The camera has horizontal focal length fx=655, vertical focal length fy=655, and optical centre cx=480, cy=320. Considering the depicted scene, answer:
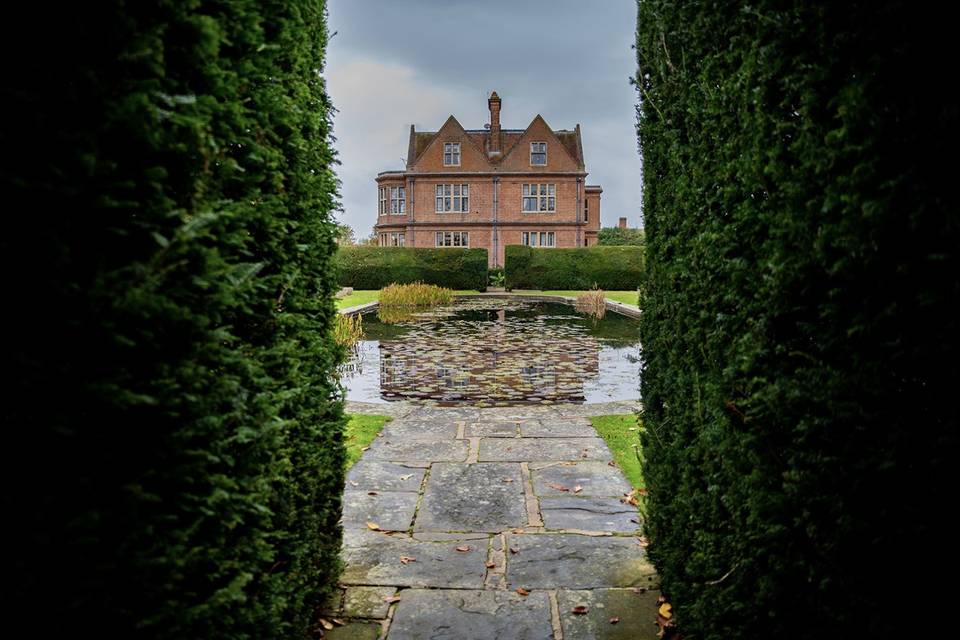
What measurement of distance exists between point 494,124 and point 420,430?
39.6 m

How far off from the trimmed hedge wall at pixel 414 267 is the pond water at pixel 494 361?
11635 millimetres

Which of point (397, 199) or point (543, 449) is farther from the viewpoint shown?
point (397, 199)

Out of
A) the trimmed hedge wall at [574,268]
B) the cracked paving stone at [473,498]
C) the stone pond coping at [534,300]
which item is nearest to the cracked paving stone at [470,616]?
the cracked paving stone at [473,498]

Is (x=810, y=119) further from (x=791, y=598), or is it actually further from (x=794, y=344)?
(x=791, y=598)

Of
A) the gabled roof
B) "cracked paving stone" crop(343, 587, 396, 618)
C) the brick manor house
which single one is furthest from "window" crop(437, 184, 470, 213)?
"cracked paving stone" crop(343, 587, 396, 618)

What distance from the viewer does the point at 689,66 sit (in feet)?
8.77

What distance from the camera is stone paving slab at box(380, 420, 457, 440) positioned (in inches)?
250

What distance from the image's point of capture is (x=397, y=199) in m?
45.4

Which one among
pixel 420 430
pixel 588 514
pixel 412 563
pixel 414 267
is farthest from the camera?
pixel 414 267

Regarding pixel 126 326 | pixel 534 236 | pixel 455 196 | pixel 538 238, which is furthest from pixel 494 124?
pixel 126 326

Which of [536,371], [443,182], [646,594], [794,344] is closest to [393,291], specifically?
[536,371]

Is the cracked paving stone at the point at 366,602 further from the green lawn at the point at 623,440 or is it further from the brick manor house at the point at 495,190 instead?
the brick manor house at the point at 495,190

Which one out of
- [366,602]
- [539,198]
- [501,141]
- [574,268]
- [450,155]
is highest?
[501,141]

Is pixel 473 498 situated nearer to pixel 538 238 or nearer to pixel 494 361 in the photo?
pixel 494 361
